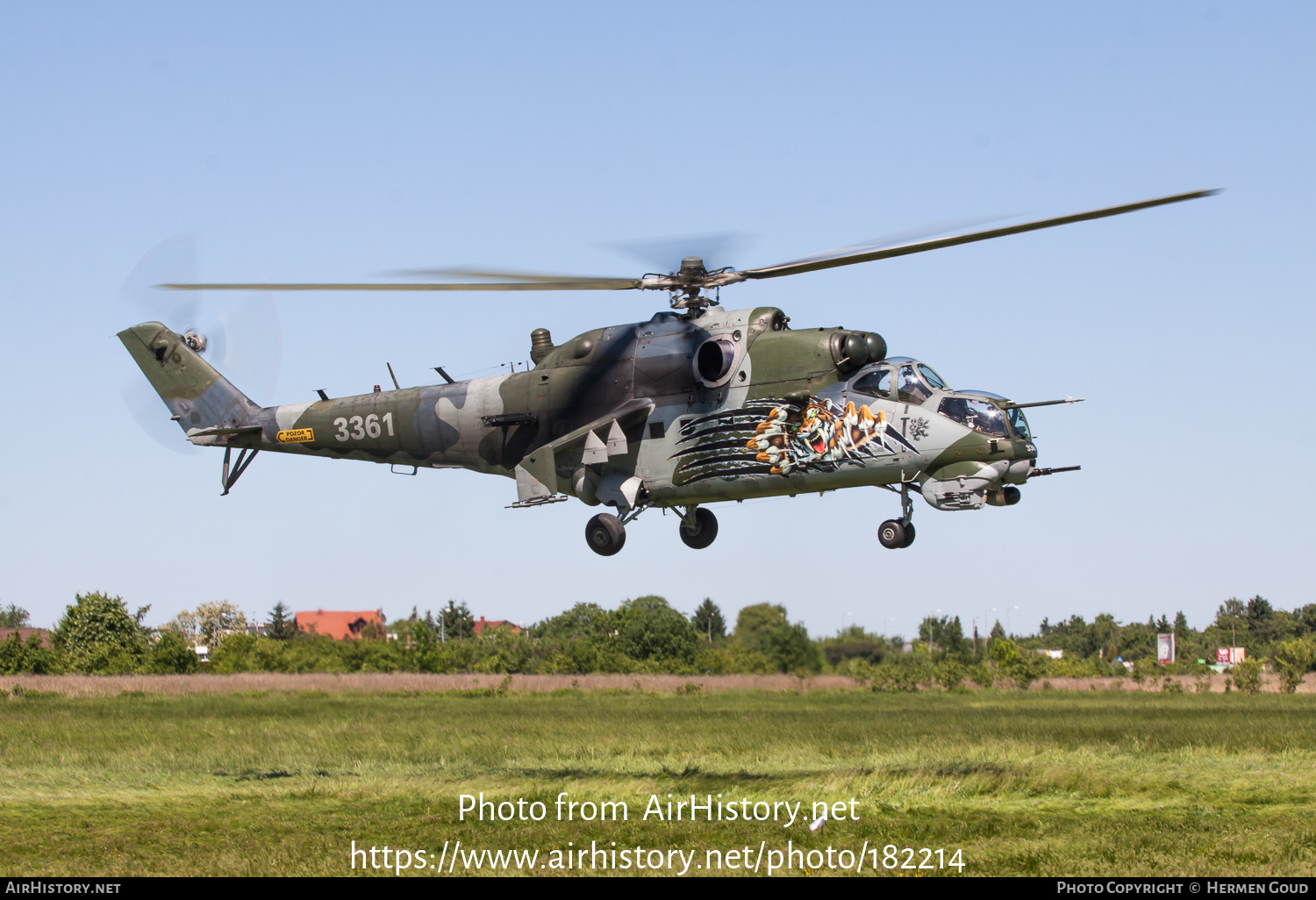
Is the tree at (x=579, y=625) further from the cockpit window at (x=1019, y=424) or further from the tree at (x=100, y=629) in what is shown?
the cockpit window at (x=1019, y=424)

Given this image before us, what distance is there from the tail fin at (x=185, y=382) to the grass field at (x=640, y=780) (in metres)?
7.76

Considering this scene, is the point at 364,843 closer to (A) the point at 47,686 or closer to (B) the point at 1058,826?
(B) the point at 1058,826

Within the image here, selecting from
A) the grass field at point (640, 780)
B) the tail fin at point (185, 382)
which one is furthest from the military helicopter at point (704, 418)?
the grass field at point (640, 780)

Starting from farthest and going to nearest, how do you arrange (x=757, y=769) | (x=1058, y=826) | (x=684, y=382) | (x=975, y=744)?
1. (x=975, y=744)
2. (x=757, y=769)
3. (x=1058, y=826)
4. (x=684, y=382)

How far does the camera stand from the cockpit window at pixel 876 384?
1945 cm

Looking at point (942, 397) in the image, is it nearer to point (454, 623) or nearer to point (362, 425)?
point (362, 425)

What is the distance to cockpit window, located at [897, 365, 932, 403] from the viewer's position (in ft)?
63.3

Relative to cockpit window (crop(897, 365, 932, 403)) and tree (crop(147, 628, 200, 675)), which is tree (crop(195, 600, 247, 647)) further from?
cockpit window (crop(897, 365, 932, 403))

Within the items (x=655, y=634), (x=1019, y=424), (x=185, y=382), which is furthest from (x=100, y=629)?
(x=1019, y=424)
